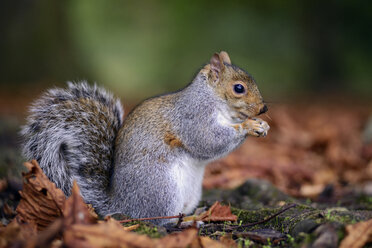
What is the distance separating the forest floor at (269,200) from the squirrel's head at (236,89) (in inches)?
9.2

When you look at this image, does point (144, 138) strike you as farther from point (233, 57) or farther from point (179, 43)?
point (179, 43)

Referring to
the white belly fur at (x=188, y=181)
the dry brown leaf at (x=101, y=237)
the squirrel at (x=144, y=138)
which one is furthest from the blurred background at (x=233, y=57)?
the dry brown leaf at (x=101, y=237)

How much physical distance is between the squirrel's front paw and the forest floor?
0.24 meters

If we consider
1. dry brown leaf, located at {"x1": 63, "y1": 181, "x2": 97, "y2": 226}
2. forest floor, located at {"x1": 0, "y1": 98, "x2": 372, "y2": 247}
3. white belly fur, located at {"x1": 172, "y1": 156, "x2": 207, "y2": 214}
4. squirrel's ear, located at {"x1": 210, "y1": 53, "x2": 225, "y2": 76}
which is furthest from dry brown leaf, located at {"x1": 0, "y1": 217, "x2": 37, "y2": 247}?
squirrel's ear, located at {"x1": 210, "y1": 53, "x2": 225, "y2": 76}

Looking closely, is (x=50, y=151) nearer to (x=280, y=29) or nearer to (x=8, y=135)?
(x=8, y=135)

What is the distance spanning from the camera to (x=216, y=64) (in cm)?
280

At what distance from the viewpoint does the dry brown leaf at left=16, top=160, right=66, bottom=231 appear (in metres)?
2.03

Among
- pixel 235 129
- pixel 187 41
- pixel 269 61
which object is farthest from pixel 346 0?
pixel 235 129

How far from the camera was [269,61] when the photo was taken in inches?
679

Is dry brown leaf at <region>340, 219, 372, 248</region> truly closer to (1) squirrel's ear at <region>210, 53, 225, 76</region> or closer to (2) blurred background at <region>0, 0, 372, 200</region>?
(1) squirrel's ear at <region>210, 53, 225, 76</region>

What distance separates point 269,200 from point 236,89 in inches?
36.9

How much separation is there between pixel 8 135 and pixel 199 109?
10.4ft

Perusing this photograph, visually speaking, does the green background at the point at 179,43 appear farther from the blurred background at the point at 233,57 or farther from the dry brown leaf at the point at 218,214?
the dry brown leaf at the point at 218,214

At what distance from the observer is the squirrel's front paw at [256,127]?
2.61 meters
